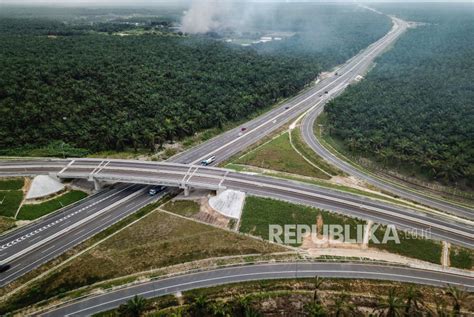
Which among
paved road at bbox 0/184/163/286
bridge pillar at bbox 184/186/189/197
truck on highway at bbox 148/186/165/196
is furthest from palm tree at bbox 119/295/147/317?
truck on highway at bbox 148/186/165/196

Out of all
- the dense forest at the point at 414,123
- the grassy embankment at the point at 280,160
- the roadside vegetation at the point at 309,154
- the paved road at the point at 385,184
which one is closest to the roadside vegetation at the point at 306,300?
the paved road at the point at 385,184

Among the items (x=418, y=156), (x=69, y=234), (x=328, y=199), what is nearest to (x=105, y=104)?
(x=69, y=234)

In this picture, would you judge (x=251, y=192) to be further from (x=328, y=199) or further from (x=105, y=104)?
(x=105, y=104)

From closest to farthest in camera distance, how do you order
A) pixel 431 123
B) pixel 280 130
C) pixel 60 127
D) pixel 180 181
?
pixel 180 181
pixel 60 127
pixel 431 123
pixel 280 130

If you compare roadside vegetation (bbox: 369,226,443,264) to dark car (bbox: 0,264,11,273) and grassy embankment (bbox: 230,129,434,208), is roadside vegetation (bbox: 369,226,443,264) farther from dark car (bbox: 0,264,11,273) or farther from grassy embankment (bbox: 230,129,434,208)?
dark car (bbox: 0,264,11,273)

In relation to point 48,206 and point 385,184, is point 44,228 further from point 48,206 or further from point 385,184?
point 385,184

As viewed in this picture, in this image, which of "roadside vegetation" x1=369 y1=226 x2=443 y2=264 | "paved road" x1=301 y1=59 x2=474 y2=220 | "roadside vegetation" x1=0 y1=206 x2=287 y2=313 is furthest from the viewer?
"paved road" x1=301 y1=59 x2=474 y2=220

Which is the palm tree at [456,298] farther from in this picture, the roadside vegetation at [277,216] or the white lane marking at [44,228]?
the white lane marking at [44,228]

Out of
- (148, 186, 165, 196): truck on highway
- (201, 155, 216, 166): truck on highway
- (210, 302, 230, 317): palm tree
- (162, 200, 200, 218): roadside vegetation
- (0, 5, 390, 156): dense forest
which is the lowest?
(210, 302, 230, 317): palm tree

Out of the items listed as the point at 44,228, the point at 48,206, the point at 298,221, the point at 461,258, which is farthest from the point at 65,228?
the point at 461,258
